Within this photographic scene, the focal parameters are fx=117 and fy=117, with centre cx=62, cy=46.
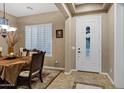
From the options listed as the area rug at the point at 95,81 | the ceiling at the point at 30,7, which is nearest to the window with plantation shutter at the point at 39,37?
the ceiling at the point at 30,7

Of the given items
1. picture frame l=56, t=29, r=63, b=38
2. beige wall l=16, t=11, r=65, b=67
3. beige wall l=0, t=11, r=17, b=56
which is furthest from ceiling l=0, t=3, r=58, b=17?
picture frame l=56, t=29, r=63, b=38

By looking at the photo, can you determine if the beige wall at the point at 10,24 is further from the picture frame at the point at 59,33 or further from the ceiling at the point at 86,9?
the ceiling at the point at 86,9

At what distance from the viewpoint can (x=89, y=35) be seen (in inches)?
191

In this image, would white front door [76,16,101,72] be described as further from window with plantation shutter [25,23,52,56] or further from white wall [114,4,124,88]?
white wall [114,4,124,88]

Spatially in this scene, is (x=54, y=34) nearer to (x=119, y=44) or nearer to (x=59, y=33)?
(x=59, y=33)

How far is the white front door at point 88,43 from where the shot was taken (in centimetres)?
473

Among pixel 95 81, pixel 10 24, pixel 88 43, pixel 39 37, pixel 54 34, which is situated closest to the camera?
pixel 95 81

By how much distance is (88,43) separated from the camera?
193 inches

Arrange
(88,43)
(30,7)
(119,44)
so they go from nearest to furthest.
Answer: (119,44)
(88,43)
(30,7)

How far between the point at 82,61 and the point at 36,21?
10.2 ft

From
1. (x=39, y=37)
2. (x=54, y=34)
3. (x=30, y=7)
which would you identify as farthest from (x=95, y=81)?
(x=30, y=7)
